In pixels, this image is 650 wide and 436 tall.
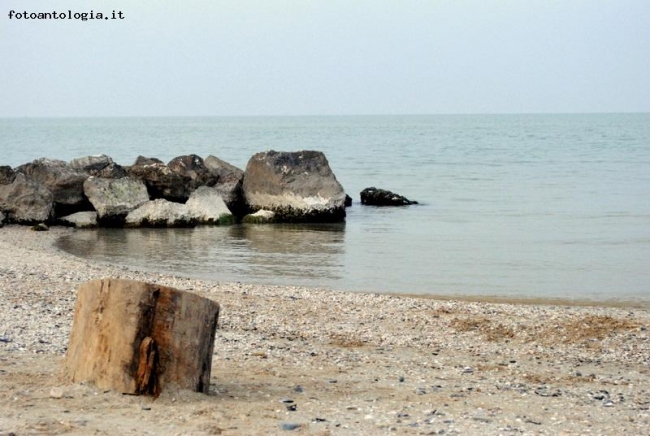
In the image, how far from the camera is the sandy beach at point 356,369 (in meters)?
6.49

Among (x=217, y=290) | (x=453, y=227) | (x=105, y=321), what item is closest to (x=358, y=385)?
(x=105, y=321)

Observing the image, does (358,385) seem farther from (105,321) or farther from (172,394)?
(105,321)

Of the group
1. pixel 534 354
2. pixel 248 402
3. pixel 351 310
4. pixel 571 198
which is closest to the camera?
pixel 248 402

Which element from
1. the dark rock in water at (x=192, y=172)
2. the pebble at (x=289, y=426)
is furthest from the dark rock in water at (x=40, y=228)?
the pebble at (x=289, y=426)

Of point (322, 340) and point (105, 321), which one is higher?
point (105, 321)

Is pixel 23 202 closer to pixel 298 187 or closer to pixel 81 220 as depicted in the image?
pixel 81 220

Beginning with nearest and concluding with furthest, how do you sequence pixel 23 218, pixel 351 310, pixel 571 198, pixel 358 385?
pixel 358 385 → pixel 351 310 → pixel 23 218 → pixel 571 198

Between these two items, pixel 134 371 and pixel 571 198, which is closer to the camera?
pixel 134 371

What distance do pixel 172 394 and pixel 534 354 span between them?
4.96 meters

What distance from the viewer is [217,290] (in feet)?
44.8

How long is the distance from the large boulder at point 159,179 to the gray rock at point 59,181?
58.7 inches

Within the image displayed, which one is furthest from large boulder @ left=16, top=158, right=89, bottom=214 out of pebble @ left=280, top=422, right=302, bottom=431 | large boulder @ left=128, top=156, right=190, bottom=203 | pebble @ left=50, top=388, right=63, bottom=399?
pebble @ left=280, top=422, right=302, bottom=431

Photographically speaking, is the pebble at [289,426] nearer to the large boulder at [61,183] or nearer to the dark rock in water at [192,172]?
the large boulder at [61,183]

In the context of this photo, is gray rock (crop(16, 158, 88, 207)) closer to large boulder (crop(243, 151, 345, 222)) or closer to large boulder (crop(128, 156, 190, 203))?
large boulder (crop(128, 156, 190, 203))
